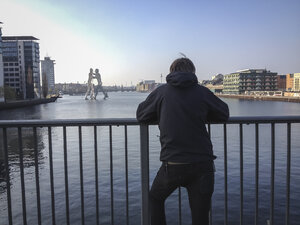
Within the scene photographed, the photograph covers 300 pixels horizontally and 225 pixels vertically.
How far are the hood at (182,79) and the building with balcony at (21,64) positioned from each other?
456 feet

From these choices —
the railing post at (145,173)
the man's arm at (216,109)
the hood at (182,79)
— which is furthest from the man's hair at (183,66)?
the railing post at (145,173)

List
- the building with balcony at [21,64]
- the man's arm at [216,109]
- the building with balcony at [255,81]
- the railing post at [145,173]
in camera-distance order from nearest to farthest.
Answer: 1. the man's arm at [216,109]
2. the railing post at [145,173]
3. the building with balcony at [21,64]
4. the building with balcony at [255,81]

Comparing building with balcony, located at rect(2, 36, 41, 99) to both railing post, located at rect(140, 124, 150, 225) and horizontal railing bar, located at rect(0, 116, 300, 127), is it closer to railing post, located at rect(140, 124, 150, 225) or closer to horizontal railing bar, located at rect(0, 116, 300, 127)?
horizontal railing bar, located at rect(0, 116, 300, 127)

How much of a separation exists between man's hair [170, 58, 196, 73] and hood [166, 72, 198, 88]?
15 centimetres

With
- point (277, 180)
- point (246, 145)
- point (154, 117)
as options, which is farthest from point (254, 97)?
point (154, 117)

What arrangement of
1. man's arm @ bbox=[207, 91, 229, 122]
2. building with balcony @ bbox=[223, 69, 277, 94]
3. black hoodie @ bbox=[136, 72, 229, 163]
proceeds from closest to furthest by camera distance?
black hoodie @ bbox=[136, 72, 229, 163]
man's arm @ bbox=[207, 91, 229, 122]
building with balcony @ bbox=[223, 69, 277, 94]

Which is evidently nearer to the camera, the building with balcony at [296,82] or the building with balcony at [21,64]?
the building with balcony at [21,64]

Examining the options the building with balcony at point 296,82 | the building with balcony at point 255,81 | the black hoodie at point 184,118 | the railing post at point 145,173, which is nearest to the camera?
the black hoodie at point 184,118

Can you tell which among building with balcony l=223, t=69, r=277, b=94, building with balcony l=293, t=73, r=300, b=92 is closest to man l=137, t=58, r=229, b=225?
building with balcony l=223, t=69, r=277, b=94

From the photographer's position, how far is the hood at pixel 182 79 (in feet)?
8.52

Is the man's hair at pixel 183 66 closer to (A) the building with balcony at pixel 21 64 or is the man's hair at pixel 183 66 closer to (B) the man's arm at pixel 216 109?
(B) the man's arm at pixel 216 109

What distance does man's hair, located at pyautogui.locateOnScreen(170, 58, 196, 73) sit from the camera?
9.12 ft

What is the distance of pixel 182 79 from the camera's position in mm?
2590

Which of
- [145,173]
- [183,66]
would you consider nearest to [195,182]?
[145,173]
